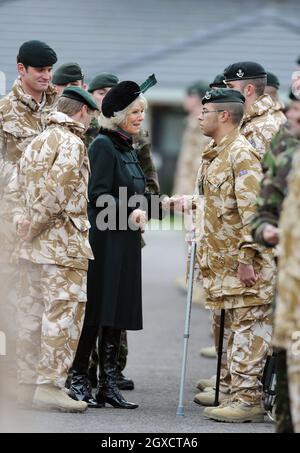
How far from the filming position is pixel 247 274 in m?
8.00

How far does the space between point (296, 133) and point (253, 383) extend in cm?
246

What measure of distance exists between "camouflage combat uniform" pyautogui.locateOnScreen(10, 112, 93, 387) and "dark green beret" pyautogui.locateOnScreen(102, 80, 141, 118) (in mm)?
343

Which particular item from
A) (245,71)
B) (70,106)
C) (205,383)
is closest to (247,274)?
(70,106)

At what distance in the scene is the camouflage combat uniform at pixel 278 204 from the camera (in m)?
6.48

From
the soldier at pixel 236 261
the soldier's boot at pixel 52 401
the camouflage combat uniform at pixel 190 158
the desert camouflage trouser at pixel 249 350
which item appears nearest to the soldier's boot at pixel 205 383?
the soldier at pixel 236 261

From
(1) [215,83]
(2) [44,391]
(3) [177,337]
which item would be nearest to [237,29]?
(3) [177,337]

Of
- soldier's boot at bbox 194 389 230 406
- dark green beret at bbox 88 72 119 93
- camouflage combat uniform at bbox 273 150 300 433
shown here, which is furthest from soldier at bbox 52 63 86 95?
camouflage combat uniform at bbox 273 150 300 433

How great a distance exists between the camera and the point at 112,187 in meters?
8.48

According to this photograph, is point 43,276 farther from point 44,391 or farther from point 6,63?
point 6,63

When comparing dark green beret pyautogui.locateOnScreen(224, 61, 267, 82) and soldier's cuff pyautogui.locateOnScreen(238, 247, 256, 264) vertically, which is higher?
dark green beret pyautogui.locateOnScreen(224, 61, 267, 82)

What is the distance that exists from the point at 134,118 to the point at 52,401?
201 cm

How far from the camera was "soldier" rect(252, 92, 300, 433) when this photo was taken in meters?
6.47

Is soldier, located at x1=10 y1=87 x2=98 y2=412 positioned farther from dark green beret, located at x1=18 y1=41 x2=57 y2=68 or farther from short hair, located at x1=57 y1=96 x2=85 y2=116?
dark green beret, located at x1=18 y1=41 x2=57 y2=68

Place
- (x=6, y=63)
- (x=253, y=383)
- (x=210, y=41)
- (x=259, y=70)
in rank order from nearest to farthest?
(x=253, y=383) → (x=259, y=70) → (x=6, y=63) → (x=210, y=41)
